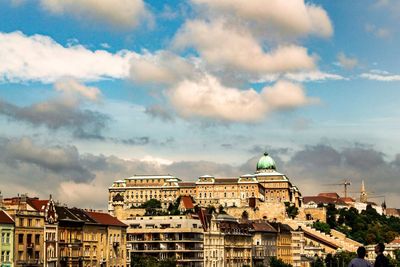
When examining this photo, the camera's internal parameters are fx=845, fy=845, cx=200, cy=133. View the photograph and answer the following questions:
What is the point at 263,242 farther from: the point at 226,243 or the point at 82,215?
the point at 82,215

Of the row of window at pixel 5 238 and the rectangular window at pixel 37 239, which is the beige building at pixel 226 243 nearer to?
the rectangular window at pixel 37 239

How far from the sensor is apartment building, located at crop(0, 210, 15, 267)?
93000 mm

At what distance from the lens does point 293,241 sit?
200 m

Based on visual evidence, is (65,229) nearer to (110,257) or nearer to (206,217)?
(110,257)

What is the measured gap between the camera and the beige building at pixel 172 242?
5576 inches

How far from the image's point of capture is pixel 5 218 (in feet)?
308

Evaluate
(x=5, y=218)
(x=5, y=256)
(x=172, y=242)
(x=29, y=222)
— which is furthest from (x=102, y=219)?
(x=5, y=256)

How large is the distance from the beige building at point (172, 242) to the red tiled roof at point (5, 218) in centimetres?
4728

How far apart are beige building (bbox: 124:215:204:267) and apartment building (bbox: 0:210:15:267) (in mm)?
47139

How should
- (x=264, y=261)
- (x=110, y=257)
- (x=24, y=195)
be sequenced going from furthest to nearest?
1. (x=264, y=261)
2. (x=110, y=257)
3. (x=24, y=195)

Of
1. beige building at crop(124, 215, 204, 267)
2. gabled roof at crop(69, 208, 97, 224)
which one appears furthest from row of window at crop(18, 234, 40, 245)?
beige building at crop(124, 215, 204, 267)

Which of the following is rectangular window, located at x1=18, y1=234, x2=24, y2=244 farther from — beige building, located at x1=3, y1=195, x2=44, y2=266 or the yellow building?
the yellow building

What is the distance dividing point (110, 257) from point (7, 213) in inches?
1087

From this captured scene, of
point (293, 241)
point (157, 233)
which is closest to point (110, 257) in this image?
point (157, 233)
